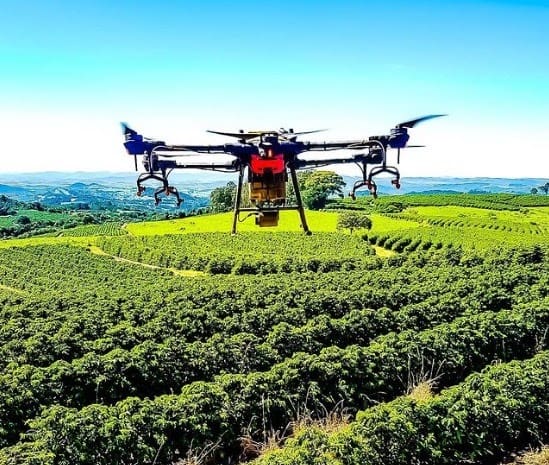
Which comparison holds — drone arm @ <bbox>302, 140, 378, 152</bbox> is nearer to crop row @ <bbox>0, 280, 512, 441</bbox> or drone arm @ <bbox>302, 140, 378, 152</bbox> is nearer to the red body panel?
the red body panel

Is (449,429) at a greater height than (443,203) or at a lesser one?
greater

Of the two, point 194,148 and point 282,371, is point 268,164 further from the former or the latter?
point 282,371

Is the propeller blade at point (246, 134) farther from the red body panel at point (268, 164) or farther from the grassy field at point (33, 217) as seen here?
the grassy field at point (33, 217)

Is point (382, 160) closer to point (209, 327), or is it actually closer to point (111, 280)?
point (209, 327)

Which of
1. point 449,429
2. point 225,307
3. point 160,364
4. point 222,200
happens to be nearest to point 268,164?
point 449,429

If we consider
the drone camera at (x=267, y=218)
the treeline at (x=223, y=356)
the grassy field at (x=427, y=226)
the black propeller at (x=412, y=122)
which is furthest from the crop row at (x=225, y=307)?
the grassy field at (x=427, y=226)

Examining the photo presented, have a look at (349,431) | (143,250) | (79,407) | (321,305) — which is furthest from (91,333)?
(143,250)
